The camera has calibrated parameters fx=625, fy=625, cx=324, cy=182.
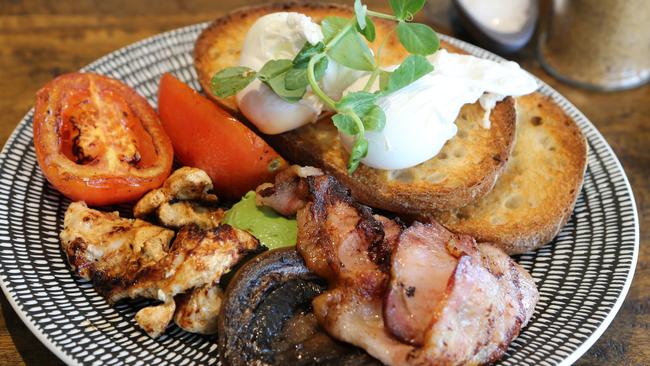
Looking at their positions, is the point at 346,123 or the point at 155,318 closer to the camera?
the point at 155,318

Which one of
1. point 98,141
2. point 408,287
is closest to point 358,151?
point 408,287

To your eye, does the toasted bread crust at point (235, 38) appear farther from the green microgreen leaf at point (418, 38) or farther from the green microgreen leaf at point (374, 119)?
the green microgreen leaf at point (374, 119)

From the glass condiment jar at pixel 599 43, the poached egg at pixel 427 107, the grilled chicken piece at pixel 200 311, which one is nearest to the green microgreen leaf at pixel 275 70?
the poached egg at pixel 427 107

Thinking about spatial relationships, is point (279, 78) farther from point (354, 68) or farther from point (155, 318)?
point (155, 318)

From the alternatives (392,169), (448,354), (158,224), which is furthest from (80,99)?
(448,354)

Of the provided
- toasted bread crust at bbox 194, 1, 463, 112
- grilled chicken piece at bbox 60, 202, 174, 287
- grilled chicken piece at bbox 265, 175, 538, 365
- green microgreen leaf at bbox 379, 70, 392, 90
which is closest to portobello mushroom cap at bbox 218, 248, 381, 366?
grilled chicken piece at bbox 265, 175, 538, 365

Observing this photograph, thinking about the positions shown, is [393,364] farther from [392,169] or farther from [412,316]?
[392,169]

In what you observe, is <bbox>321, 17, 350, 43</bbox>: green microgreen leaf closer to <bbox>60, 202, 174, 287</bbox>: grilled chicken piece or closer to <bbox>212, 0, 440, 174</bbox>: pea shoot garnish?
<bbox>212, 0, 440, 174</bbox>: pea shoot garnish
